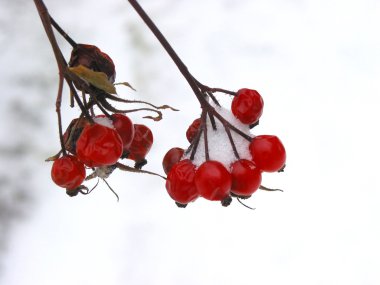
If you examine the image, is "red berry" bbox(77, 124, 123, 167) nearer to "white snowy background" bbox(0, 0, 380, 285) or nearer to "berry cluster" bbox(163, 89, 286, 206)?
"berry cluster" bbox(163, 89, 286, 206)

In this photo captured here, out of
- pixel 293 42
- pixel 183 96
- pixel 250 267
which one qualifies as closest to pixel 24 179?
pixel 183 96

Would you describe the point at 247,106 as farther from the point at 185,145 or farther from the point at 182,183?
the point at 185,145

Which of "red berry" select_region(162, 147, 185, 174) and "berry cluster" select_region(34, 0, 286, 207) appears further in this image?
"red berry" select_region(162, 147, 185, 174)

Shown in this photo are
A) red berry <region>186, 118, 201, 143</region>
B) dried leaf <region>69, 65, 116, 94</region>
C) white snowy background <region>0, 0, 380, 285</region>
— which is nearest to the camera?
→ dried leaf <region>69, 65, 116, 94</region>

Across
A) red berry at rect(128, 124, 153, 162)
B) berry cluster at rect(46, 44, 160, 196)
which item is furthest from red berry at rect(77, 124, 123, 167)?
red berry at rect(128, 124, 153, 162)

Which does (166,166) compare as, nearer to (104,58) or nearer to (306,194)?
(104,58)

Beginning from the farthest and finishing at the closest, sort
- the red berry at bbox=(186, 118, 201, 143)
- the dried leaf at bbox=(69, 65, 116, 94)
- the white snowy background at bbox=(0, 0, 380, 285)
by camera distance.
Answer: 1. the white snowy background at bbox=(0, 0, 380, 285)
2. the red berry at bbox=(186, 118, 201, 143)
3. the dried leaf at bbox=(69, 65, 116, 94)

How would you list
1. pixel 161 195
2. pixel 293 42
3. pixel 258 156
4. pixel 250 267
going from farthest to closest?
pixel 293 42 → pixel 161 195 → pixel 250 267 → pixel 258 156
